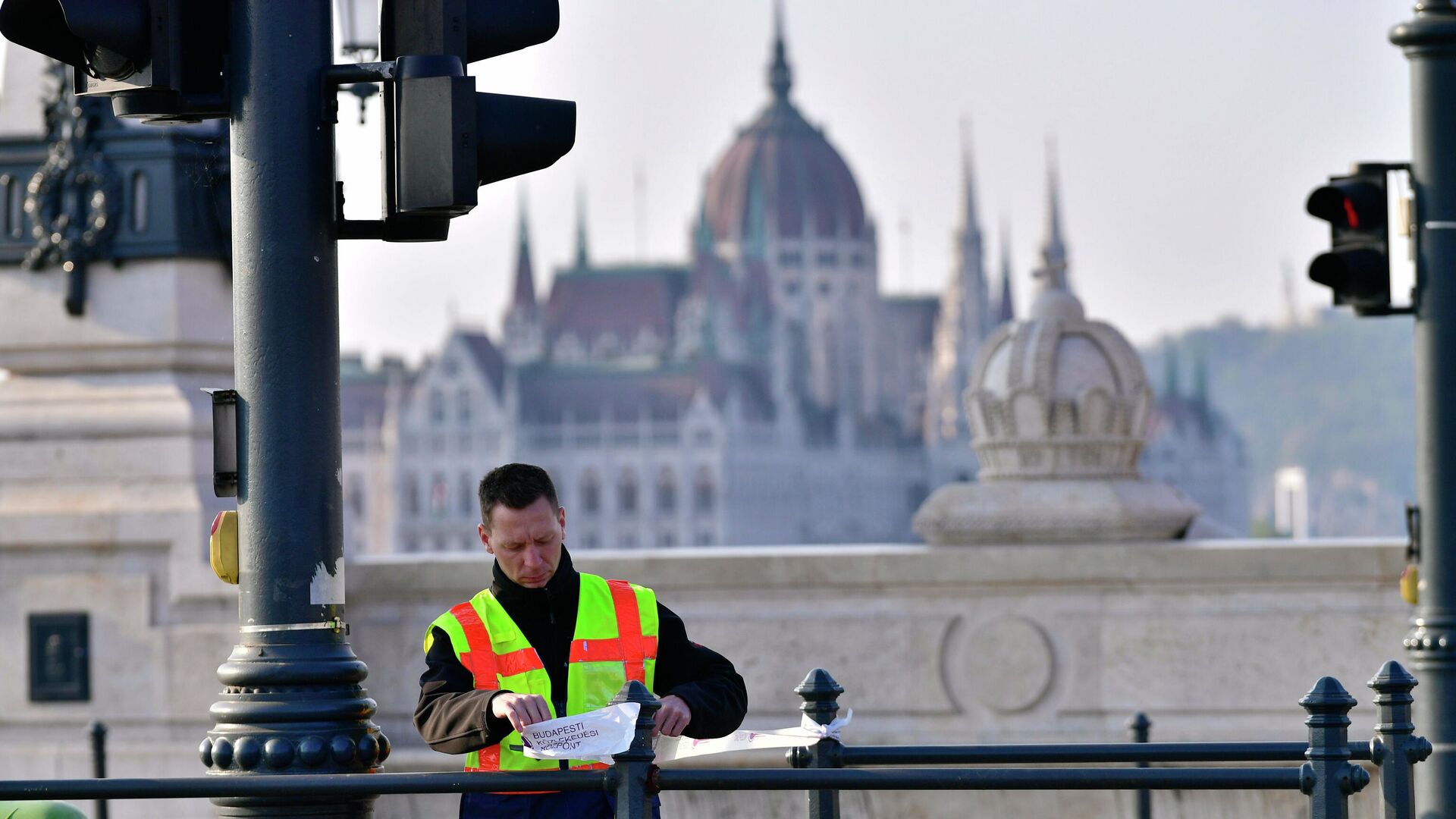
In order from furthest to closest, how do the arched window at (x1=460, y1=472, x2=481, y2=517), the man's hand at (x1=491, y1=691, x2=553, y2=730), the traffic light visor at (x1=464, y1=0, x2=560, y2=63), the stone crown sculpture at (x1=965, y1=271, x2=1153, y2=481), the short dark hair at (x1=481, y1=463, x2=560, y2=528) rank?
the arched window at (x1=460, y1=472, x2=481, y2=517), the stone crown sculpture at (x1=965, y1=271, x2=1153, y2=481), the traffic light visor at (x1=464, y1=0, x2=560, y2=63), the short dark hair at (x1=481, y1=463, x2=560, y2=528), the man's hand at (x1=491, y1=691, x2=553, y2=730)

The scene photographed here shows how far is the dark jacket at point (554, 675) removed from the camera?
4602 millimetres

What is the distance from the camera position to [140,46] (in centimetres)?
493

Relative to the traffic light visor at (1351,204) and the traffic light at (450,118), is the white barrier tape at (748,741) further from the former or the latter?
the traffic light visor at (1351,204)

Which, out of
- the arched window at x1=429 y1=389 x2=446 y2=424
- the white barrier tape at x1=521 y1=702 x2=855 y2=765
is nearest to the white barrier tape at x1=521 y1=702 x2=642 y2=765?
the white barrier tape at x1=521 y1=702 x2=855 y2=765

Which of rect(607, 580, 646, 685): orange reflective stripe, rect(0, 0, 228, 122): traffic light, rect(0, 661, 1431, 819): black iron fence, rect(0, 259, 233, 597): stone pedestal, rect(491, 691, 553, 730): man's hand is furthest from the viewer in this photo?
rect(0, 259, 233, 597): stone pedestal

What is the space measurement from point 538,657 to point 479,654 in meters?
0.11

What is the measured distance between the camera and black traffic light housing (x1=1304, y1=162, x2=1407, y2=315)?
26.7 feet

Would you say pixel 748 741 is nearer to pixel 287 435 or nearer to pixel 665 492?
pixel 287 435

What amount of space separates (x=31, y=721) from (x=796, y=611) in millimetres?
3278

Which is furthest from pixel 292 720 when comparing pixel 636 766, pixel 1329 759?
pixel 1329 759

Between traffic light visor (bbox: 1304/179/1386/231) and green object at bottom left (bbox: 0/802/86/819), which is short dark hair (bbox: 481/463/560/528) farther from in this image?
traffic light visor (bbox: 1304/179/1386/231)

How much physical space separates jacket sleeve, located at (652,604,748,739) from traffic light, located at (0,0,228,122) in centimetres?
135

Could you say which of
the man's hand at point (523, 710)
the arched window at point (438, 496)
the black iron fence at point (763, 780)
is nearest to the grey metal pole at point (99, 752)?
the black iron fence at point (763, 780)

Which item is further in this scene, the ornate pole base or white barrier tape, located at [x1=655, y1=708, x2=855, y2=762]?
white barrier tape, located at [x1=655, y1=708, x2=855, y2=762]
